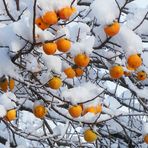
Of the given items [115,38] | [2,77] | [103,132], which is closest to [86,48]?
[115,38]

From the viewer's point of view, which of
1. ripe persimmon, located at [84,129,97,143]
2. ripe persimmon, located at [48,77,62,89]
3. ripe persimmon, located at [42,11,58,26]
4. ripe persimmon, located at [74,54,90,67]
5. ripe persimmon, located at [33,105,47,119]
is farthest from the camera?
ripe persimmon, located at [84,129,97,143]

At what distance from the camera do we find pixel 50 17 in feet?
5.66

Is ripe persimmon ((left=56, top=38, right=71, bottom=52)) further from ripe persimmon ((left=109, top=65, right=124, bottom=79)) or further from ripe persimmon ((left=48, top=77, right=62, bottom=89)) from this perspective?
ripe persimmon ((left=109, top=65, right=124, bottom=79))

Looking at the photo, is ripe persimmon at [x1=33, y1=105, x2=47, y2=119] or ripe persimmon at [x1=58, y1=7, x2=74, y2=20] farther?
ripe persimmon at [x1=33, y1=105, x2=47, y2=119]

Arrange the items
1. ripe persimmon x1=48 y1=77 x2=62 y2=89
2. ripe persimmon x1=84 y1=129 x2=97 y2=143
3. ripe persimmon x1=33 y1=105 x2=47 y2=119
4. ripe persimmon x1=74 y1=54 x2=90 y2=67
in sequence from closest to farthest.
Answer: ripe persimmon x1=74 y1=54 x2=90 y2=67 → ripe persimmon x1=48 y1=77 x2=62 y2=89 → ripe persimmon x1=33 y1=105 x2=47 y2=119 → ripe persimmon x1=84 y1=129 x2=97 y2=143

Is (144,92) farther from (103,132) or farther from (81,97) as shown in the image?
(81,97)

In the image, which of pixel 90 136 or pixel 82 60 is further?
pixel 90 136

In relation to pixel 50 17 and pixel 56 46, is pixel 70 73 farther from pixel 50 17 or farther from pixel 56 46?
pixel 50 17

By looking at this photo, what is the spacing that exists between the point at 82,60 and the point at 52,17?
34 cm

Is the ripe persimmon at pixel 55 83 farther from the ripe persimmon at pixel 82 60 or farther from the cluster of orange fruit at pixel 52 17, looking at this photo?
the cluster of orange fruit at pixel 52 17

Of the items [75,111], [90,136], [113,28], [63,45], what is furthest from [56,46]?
[90,136]

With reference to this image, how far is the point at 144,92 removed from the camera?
3.71 metres

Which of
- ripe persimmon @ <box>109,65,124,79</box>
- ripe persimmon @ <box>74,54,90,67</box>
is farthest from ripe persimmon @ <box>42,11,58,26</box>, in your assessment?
ripe persimmon @ <box>109,65,124,79</box>

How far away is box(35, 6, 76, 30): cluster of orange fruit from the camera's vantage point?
173 cm
